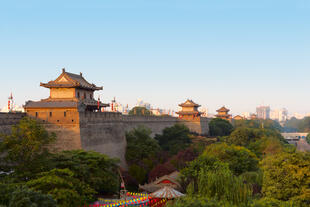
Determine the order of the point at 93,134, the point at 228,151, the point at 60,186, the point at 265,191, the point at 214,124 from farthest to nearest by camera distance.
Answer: the point at 214,124 < the point at 228,151 < the point at 93,134 < the point at 265,191 < the point at 60,186

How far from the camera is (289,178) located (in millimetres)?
14922

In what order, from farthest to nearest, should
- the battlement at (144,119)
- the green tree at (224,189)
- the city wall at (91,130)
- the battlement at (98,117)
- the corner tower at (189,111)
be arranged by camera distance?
the corner tower at (189,111) → the battlement at (144,119) → the battlement at (98,117) → the city wall at (91,130) → the green tree at (224,189)

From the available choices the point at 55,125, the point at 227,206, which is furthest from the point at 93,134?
the point at 227,206

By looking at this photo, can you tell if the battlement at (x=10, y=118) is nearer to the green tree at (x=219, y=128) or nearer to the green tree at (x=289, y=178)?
the green tree at (x=289, y=178)

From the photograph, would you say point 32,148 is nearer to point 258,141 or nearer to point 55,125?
point 55,125

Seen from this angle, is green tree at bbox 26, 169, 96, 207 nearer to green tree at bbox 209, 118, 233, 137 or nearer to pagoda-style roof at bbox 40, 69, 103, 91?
pagoda-style roof at bbox 40, 69, 103, 91

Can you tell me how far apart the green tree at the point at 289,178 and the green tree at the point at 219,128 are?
3589 cm

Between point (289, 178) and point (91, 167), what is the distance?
939 cm

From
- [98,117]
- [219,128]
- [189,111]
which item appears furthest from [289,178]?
[219,128]

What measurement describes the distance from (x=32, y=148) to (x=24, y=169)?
120 centimetres

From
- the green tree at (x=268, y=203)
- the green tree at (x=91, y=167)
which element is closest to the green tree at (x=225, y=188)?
the green tree at (x=268, y=203)

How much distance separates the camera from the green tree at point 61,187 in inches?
540

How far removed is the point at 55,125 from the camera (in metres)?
21.7

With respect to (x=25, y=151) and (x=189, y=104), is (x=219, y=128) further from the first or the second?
(x=25, y=151)
